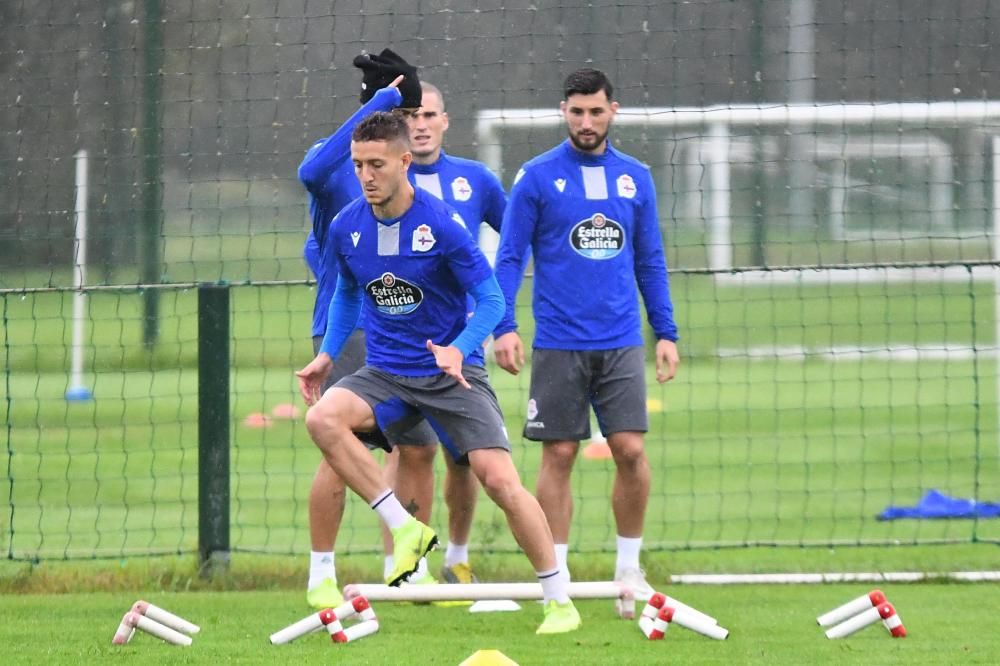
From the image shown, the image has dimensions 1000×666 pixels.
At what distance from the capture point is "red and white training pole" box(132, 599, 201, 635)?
594cm

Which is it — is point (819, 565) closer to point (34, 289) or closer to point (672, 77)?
point (672, 77)

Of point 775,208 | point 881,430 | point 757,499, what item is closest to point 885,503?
point 757,499

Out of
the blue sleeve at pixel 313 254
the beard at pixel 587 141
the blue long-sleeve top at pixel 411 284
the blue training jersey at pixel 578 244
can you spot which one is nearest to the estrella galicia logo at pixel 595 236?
the blue training jersey at pixel 578 244

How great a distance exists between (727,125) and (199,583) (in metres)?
4.38

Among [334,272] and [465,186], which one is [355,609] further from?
[465,186]

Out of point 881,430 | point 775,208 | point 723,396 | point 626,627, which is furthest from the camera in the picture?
point 723,396

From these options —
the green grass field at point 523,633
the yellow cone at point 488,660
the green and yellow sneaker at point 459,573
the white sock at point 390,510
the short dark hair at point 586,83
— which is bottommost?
the green grass field at point 523,633

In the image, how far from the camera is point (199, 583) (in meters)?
7.57

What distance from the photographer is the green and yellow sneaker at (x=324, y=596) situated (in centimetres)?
671

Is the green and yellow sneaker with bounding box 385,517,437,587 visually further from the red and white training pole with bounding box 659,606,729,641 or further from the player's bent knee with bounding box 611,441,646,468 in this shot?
→ the player's bent knee with bounding box 611,441,646,468

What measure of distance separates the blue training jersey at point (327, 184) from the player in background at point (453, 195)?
1.05 feet

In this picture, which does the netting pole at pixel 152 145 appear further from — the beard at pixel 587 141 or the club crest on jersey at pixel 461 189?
the beard at pixel 587 141

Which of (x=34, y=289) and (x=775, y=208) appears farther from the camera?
(x=775, y=208)

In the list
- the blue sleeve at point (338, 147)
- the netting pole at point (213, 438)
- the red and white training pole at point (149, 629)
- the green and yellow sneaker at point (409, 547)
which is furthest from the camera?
the netting pole at point (213, 438)
